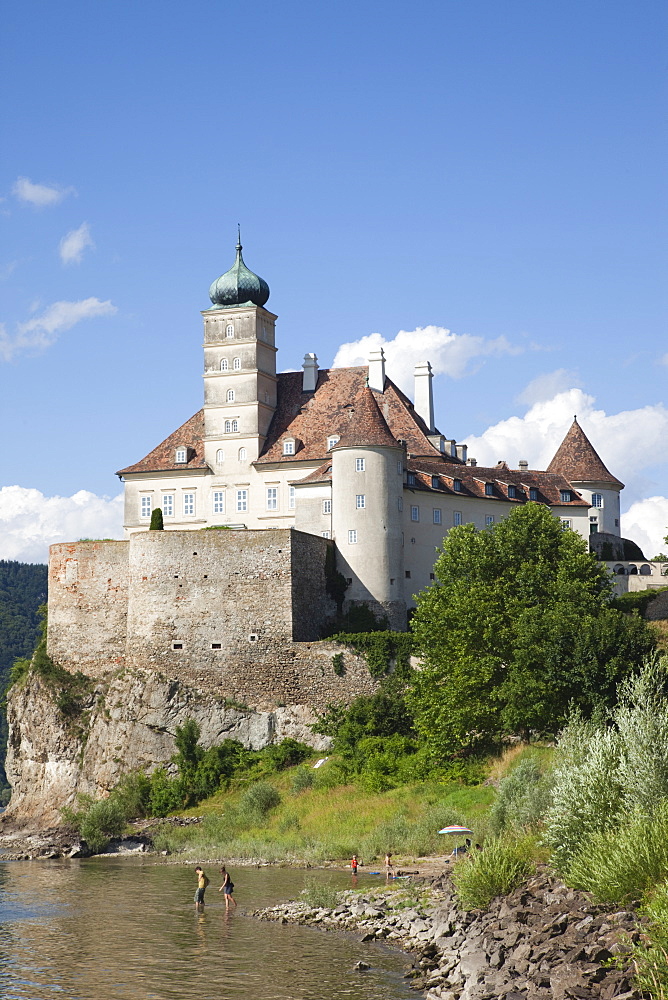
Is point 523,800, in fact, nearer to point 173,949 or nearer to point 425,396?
point 173,949

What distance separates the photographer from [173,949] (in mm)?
29734

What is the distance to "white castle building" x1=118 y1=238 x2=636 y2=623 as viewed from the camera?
62.5 meters

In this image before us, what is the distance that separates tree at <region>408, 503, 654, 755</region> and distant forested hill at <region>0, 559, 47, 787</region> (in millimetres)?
81602

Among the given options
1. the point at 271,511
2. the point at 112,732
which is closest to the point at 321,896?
the point at 112,732

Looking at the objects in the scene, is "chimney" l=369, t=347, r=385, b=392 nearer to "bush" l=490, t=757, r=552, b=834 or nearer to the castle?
the castle

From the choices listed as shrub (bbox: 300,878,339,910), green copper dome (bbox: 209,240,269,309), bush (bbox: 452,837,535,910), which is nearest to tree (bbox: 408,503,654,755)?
shrub (bbox: 300,878,339,910)

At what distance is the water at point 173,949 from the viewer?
25.9 metres

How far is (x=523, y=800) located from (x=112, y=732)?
2673cm

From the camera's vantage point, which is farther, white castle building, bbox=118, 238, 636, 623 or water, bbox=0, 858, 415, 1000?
white castle building, bbox=118, 238, 636, 623

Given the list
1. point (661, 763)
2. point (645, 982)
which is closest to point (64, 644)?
point (661, 763)

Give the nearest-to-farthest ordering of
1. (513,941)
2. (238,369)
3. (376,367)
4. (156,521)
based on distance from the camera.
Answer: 1. (513,941)
2. (156,521)
3. (238,369)
4. (376,367)

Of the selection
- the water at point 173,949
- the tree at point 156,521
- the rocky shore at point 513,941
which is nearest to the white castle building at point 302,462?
the tree at point 156,521

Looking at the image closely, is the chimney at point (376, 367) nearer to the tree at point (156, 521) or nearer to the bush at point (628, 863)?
the tree at point (156, 521)

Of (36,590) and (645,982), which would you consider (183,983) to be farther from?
(36,590)
